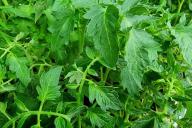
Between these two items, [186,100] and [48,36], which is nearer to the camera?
[186,100]

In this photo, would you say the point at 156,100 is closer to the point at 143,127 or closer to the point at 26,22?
the point at 143,127

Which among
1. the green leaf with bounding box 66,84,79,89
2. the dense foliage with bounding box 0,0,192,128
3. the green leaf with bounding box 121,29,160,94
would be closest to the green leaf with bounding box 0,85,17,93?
the dense foliage with bounding box 0,0,192,128

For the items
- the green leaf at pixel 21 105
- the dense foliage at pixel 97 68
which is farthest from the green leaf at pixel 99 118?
the green leaf at pixel 21 105

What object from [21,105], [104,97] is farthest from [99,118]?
[21,105]

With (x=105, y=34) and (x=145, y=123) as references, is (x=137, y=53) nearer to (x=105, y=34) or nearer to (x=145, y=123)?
(x=105, y=34)

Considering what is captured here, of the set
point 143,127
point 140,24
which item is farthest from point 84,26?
point 143,127

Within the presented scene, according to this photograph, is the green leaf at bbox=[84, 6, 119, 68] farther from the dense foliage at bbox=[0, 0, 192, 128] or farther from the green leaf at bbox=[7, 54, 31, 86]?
the green leaf at bbox=[7, 54, 31, 86]

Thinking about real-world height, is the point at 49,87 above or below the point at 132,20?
below
